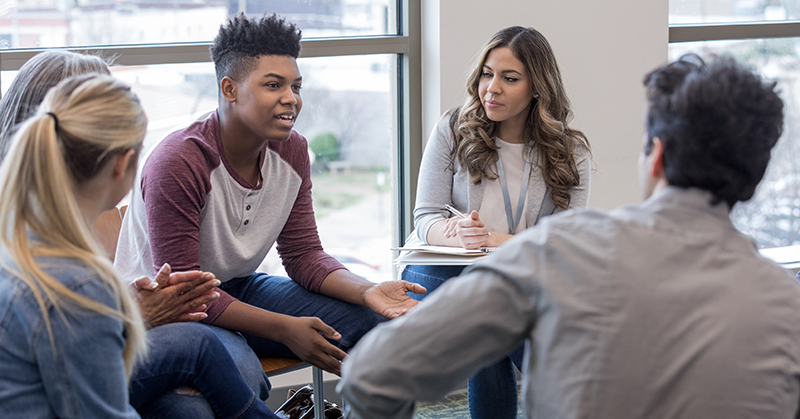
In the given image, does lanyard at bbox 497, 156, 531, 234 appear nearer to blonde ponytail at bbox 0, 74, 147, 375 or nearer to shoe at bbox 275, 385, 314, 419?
shoe at bbox 275, 385, 314, 419

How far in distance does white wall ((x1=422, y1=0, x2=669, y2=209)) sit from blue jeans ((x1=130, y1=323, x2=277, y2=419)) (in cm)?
148

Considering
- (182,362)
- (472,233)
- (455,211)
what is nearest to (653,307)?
(182,362)

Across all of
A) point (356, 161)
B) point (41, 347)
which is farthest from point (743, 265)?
point (356, 161)

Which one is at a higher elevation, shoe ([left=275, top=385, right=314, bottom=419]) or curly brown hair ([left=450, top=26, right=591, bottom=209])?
curly brown hair ([left=450, top=26, right=591, bottom=209])

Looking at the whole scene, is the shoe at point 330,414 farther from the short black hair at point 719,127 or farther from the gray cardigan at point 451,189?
the short black hair at point 719,127

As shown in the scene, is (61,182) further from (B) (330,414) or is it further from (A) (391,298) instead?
(B) (330,414)

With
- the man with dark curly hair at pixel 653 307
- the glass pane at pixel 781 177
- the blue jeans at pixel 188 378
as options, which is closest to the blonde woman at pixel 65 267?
the blue jeans at pixel 188 378

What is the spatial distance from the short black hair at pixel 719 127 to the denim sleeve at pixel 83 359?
83 cm

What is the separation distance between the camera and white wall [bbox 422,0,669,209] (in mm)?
2586

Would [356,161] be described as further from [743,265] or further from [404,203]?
[743,265]

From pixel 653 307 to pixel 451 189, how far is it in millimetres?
1488

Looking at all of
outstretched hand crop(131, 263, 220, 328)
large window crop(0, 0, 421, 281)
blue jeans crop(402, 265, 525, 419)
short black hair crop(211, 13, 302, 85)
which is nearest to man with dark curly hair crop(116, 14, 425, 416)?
short black hair crop(211, 13, 302, 85)

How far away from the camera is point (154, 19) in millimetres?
2424

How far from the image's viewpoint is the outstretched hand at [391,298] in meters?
1.74
